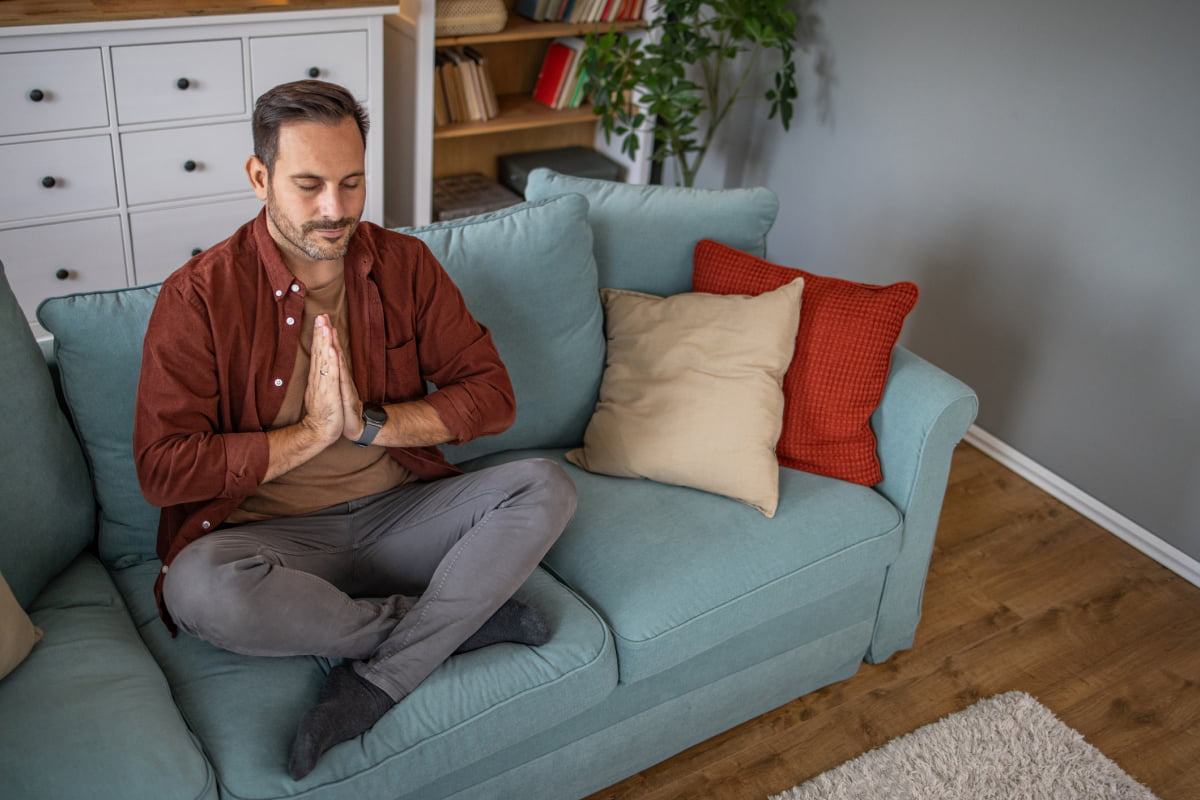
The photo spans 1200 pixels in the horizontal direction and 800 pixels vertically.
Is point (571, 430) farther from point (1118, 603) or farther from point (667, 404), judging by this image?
point (1118, 603)

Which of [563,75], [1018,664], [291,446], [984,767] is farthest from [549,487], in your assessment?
[563,75]

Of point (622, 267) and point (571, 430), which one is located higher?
point (622, 267)

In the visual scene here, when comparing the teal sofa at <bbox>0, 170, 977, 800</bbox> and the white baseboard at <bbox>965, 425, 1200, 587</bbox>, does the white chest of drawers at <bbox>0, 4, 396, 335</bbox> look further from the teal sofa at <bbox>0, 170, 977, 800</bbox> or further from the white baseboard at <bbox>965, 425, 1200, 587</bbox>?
the white baseboard at <bbox>965, 425, 1200, 587</bbox>

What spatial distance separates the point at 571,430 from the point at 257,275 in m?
0.80

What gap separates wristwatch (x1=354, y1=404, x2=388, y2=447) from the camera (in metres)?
1.76

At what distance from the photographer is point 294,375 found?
1.74 meters

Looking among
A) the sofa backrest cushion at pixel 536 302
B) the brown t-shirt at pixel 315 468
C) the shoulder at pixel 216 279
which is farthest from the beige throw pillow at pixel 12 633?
the sofa backrest cushion at pixel 536 302

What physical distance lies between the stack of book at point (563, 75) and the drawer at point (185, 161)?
3.87ft

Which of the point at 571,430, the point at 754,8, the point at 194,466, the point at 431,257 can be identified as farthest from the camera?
the point at 754,8

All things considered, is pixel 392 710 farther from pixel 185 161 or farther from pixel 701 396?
pixel 185 161

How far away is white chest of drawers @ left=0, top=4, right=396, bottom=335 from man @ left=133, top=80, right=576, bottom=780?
1.49 m

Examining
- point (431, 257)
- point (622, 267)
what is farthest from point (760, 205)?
point (431, 257)

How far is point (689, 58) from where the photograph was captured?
11.5 ft

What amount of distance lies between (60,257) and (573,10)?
1.86 meters
